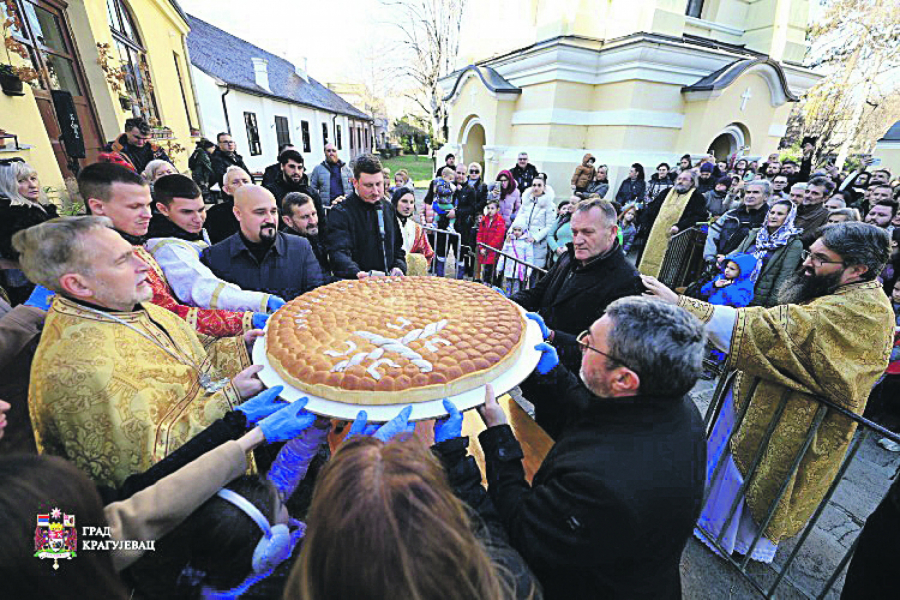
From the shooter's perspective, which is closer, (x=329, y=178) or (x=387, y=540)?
(x=387, y=540)

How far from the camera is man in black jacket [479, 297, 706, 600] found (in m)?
1.22

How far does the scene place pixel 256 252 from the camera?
283 cm

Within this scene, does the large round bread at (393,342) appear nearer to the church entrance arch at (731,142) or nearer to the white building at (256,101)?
the church entrance arch at (731,142)

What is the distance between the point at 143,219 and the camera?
7.52 feet

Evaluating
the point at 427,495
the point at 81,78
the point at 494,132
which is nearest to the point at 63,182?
the point at 81,78

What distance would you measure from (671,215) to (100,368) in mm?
7689

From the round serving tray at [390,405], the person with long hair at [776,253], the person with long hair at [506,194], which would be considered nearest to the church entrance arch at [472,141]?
the person with long hair at [506,194]

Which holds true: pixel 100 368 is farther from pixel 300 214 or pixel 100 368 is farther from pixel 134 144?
pixel 134 144

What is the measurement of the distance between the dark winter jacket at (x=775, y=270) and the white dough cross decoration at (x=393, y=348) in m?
4.33

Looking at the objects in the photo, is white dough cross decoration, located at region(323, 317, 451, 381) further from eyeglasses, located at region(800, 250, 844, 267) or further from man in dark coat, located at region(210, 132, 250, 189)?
man in dark coat, located at region(210, 132, 250, 189)

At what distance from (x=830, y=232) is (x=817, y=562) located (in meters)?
2.38

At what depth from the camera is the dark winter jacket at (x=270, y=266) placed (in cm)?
276

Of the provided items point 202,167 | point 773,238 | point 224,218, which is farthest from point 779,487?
point 202,167

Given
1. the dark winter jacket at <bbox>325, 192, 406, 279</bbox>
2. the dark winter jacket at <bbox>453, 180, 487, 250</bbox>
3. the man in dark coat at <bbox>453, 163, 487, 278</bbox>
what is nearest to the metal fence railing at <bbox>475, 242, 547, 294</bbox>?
the man in dark coat at <bbox>453, 163, 487, 278</bbox>
